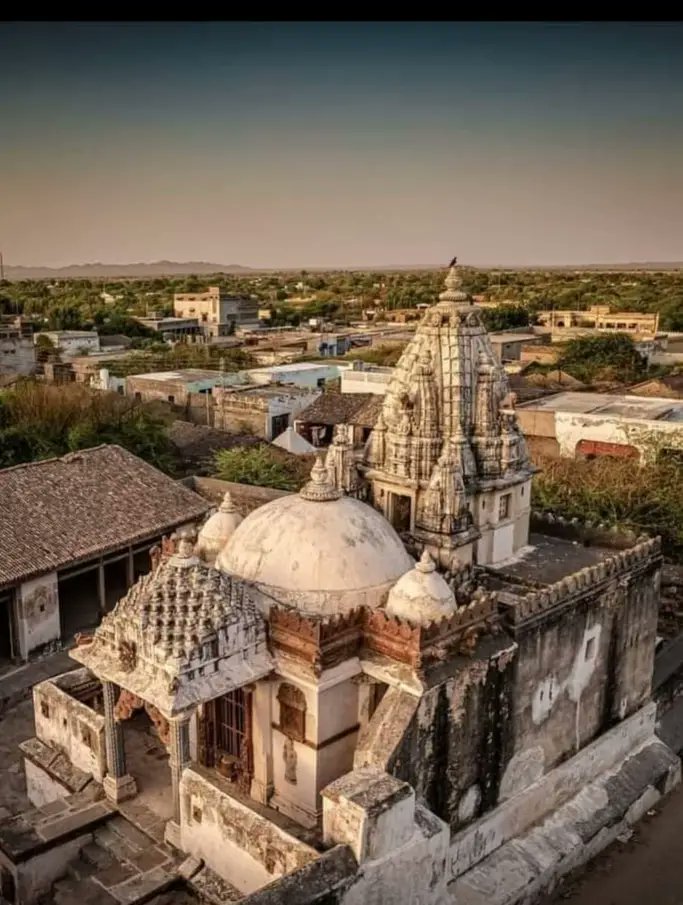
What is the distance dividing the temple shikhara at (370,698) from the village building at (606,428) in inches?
565

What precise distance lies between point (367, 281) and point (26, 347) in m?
108

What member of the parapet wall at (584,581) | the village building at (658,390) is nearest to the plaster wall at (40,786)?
the parapet wall at (584,581)

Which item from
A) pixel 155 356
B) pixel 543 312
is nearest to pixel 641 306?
pixel 543 312

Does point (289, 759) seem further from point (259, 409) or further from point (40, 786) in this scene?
point (259, 409)

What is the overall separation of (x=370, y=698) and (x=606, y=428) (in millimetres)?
21377

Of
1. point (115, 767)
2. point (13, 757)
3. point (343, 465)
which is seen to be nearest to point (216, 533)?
point (343, 465)

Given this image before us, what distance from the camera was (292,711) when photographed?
12.2 metres

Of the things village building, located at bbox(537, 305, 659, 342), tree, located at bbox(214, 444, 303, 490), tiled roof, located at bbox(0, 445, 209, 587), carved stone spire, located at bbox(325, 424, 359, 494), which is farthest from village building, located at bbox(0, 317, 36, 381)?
carved stone spire, located at bbox(325, 424, 359, 494)

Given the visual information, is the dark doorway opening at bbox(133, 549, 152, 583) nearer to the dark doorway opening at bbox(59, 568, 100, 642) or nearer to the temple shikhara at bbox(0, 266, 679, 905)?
Answer: the dark doorway opening at bbox(59, 568, 100, 642)

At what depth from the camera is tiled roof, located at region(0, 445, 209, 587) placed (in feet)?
63.8

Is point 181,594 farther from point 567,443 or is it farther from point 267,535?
point 567,443

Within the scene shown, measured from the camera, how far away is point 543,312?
278 feet

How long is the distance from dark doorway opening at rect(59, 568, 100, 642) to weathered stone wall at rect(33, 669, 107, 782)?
5685 millimetres

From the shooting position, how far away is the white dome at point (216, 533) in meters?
14.5
